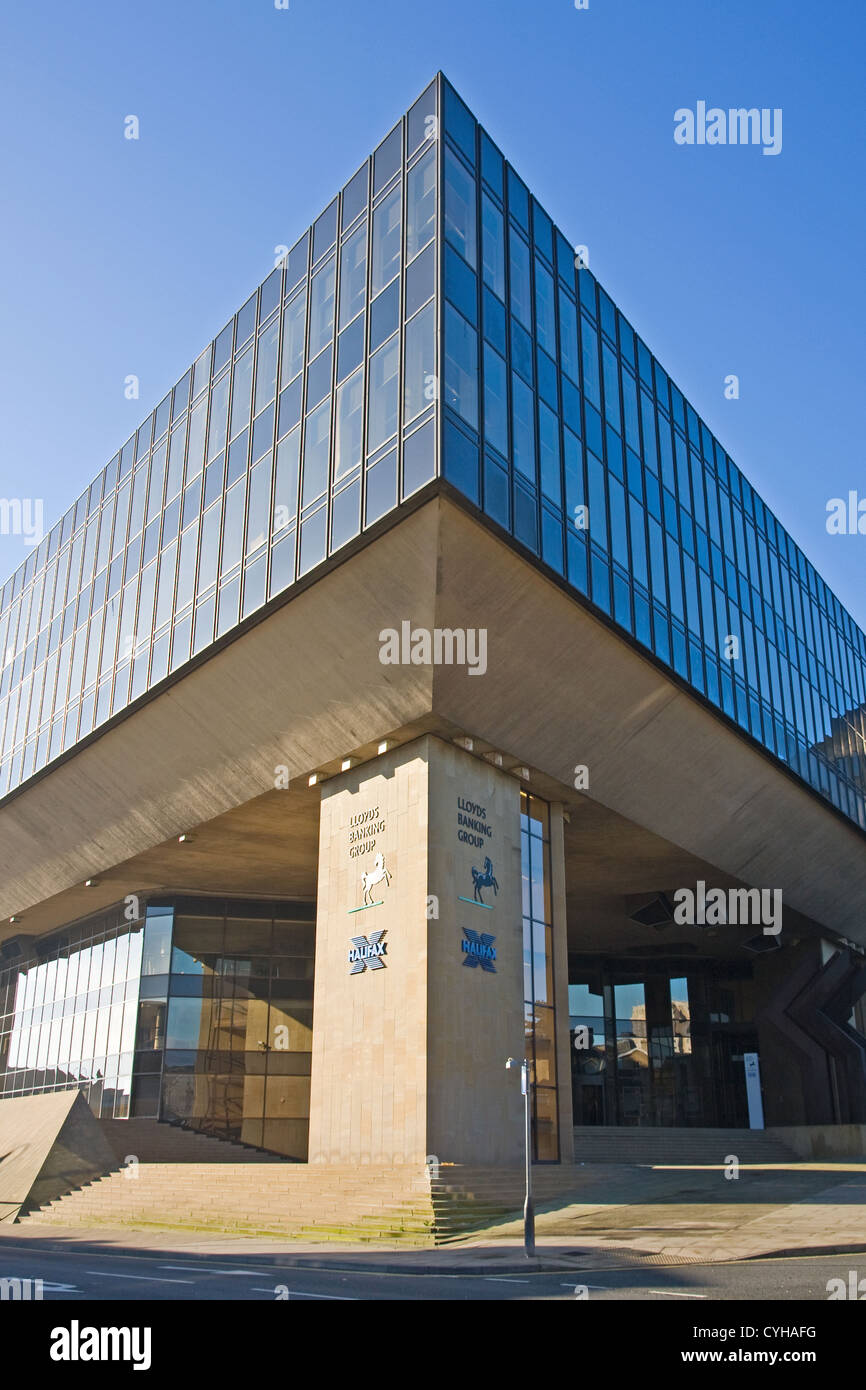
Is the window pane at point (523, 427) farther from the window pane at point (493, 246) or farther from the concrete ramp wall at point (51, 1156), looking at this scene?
the concrete ramp wall at point (51, 1156)

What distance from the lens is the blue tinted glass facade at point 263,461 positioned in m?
28.7

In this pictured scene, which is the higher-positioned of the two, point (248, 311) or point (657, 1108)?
point (248, 311)

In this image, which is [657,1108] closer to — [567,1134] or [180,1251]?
[567,1134]

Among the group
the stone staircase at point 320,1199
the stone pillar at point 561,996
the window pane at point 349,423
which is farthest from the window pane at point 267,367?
the stone staircase at point 320,1199

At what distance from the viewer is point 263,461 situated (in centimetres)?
3366

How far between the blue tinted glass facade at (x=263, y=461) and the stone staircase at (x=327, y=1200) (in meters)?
14.8

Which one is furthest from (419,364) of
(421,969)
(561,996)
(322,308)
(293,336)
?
(561,996)

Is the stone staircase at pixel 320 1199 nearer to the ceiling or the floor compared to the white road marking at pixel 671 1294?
nearer to the floor

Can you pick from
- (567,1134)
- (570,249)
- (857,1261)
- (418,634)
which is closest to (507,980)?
(567,1134)

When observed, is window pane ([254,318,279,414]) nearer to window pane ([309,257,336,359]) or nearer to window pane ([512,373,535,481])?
window pane ([309,257,336,359])

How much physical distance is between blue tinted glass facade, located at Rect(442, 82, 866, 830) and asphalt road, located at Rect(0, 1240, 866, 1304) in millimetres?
16636

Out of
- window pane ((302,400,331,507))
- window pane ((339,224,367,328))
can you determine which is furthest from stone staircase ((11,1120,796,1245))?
window pane ((339,224,367,328))
